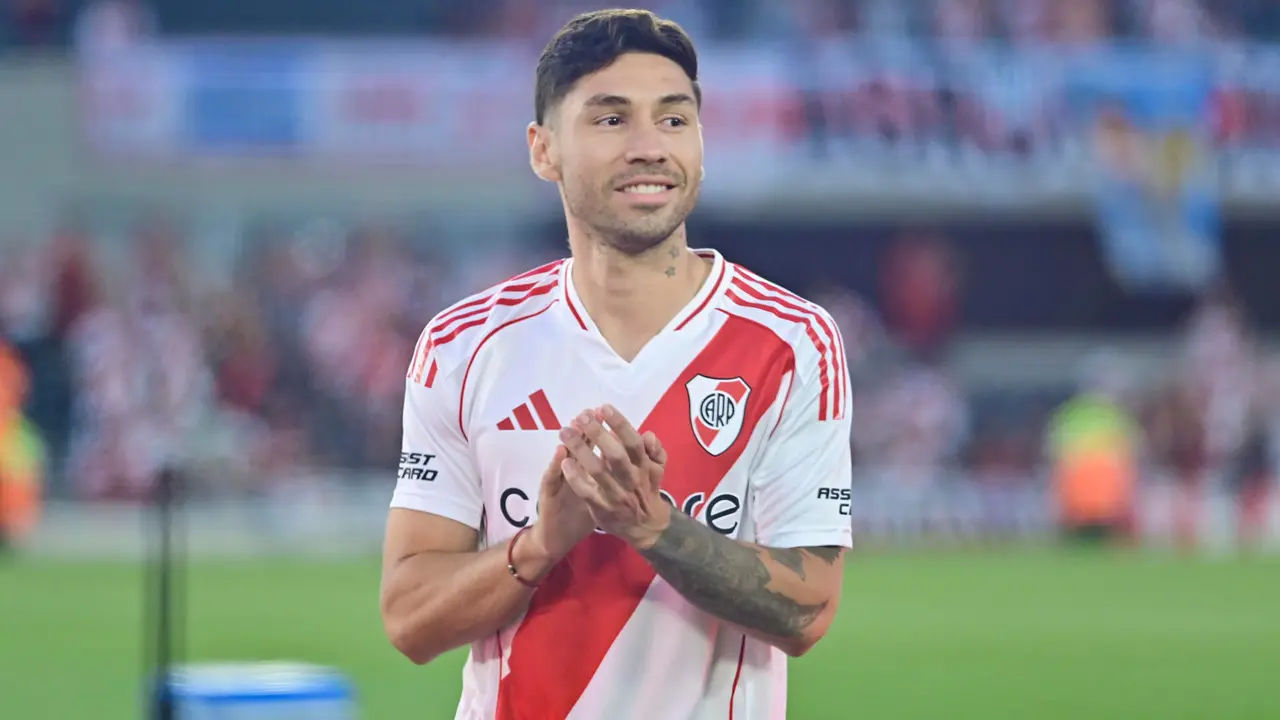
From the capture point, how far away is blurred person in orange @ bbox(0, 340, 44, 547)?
19250 millimetres

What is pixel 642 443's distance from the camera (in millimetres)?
3078

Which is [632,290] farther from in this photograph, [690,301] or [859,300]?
[859,300]

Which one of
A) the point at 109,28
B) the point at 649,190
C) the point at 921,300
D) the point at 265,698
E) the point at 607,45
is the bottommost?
the point at 265,698

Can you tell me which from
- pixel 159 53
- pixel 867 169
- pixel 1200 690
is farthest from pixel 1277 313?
pixel 1200 690

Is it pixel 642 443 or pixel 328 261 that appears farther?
pixel 328 261

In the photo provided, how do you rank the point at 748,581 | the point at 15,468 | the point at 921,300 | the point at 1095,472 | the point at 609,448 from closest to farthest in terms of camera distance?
the point at 609,448, the point at 748,581, the point at 15,468, the point at 1095,472, the point at 921,300

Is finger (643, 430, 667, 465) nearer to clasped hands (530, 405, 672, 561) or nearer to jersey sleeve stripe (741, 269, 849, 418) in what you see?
clasped hands (530, 405, 672, 561)

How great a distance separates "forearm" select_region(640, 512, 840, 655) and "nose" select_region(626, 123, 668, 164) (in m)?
0.58

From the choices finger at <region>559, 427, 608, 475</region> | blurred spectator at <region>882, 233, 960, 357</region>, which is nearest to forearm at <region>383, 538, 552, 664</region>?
finger at <region>559, 427, 608, 475</region>

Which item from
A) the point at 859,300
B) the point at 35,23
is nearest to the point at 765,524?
the point at 859,300

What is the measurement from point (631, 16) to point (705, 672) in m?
1.08

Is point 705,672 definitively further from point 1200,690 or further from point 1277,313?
point 1277,313

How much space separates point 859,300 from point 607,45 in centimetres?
2221

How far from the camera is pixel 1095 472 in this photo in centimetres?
2114
